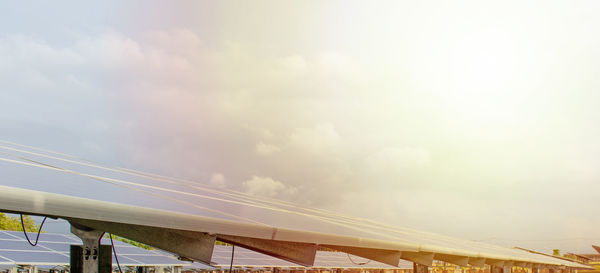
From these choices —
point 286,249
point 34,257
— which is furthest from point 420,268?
point 34,257

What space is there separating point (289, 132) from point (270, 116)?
5221 mm

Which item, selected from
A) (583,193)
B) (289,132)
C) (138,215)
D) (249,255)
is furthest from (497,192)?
(138,215)

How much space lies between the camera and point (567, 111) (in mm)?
80625

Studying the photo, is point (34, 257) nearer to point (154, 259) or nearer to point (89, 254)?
point (154, 259)

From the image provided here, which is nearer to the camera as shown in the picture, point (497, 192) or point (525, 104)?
point (525, 104)

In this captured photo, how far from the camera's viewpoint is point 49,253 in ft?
43.2

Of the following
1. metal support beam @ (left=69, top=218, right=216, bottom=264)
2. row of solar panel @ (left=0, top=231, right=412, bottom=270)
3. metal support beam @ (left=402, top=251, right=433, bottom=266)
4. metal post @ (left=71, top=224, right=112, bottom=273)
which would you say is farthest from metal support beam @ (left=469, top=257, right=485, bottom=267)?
metal post @ (left=71, top=224, right=112, bottom=273)

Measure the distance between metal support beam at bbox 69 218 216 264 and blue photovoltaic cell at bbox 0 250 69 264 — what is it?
769cm

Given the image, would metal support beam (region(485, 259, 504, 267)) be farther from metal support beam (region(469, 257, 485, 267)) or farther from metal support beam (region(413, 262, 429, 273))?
metal support beam (region(413, 262, 429, 273))

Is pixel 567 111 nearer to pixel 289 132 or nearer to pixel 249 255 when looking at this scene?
pixel 289 132

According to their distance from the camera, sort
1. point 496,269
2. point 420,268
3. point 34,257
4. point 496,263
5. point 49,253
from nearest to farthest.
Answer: point 420,268 → point 34,257 → point 49,253 → point 496,263 → point 496,269

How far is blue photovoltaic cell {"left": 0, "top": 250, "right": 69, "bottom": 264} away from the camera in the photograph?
11883 millimetres

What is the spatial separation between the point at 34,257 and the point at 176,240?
8379 mm

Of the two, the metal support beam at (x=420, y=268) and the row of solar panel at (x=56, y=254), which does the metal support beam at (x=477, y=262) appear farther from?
the metal support beam at (x=420, y=268)
